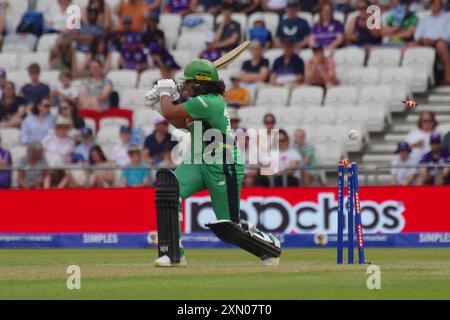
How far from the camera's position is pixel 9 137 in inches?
919

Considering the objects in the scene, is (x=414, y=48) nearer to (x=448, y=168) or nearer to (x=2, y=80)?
(x=448, y=168)

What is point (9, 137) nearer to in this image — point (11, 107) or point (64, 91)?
point (11, 107)

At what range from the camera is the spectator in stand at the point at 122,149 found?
864 inches

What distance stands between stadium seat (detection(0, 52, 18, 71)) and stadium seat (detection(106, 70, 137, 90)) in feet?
7.52

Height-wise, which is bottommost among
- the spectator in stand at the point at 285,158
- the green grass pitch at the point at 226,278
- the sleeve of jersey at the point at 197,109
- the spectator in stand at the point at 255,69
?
the green grass pitch at the point at 226,278

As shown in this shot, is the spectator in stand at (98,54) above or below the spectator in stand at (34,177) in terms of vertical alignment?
above

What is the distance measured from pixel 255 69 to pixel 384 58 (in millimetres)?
2380

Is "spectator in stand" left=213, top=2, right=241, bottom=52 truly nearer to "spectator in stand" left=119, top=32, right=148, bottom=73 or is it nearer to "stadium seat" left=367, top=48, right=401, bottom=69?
"spectator in stand" left=119, top=32, right=148, bottom=73

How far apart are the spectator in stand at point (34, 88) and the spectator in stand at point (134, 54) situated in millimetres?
1868

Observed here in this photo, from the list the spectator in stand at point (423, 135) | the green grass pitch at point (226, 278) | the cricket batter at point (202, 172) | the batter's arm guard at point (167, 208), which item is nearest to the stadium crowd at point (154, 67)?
the spectator in stand at point (423, 135)

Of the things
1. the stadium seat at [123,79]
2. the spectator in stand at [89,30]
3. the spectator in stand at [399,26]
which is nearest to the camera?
the spectator in stand at [399,26]

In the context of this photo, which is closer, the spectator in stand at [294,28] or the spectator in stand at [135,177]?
the spectator in stand at [135,177]

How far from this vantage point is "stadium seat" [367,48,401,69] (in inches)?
893

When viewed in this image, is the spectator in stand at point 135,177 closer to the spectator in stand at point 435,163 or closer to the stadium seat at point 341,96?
the stadium seat at point 341,96
